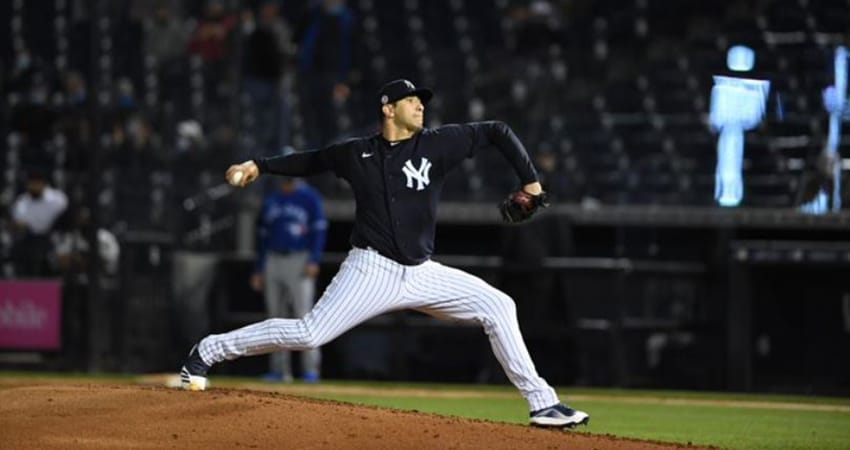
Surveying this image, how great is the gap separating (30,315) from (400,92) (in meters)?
9.23

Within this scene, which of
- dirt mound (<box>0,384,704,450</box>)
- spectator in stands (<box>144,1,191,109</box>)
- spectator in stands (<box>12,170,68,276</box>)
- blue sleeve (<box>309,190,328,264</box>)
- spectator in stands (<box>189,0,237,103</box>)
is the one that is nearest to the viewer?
dirt mound (<box>0,384,704,450</box>)

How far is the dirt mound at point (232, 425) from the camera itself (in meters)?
7.71

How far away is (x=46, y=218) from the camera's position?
17.4m

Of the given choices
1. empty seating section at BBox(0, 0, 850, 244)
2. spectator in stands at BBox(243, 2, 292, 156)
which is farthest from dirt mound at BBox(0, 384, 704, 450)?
spectator in stands at BBox(243, 2, 292, 156)

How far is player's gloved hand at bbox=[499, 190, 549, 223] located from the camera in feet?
28.6

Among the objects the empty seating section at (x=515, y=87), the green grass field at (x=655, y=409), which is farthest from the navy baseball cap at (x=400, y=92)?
the empty seating section at (x=515, y=87)

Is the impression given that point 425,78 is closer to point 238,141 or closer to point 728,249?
point 238,141

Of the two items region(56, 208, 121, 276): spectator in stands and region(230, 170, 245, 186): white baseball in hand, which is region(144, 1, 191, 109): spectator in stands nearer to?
region(56, 208, 121, 276): spectator in stands

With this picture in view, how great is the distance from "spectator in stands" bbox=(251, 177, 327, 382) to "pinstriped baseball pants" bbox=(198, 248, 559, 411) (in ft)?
22.4

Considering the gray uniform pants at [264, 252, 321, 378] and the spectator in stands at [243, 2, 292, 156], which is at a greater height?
the spectator in stands at [243, 2, 292, 156]

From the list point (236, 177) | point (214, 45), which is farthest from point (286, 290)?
point (236, 177)

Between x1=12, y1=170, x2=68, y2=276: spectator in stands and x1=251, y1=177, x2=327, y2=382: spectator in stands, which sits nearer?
x1=251, y1=177, x2=327, y2=382: spectator in stands

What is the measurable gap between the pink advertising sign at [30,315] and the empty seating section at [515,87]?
1.29 metres

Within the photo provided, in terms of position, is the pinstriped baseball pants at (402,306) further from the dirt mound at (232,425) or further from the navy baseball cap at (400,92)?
the navy baseball cap at (400,92)
